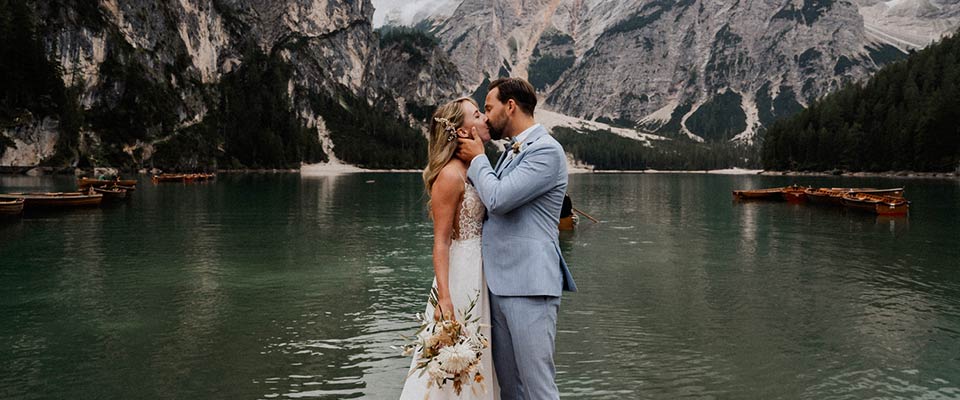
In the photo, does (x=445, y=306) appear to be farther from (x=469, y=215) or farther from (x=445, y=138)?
(x=445, y=138)

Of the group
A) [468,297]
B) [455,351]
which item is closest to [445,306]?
[468,297]

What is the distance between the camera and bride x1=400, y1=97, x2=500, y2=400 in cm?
503

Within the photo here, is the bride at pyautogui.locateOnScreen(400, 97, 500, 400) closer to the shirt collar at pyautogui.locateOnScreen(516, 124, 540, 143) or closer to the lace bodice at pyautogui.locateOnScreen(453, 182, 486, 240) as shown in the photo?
the lace bodice at pyautogui.locateOnScreen(453, 182, 486, 240)

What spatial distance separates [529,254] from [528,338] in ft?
2.06

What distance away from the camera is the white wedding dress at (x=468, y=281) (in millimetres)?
5023

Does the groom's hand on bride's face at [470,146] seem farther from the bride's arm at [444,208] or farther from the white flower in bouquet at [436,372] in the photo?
the white flower in bouquet at [436,372]

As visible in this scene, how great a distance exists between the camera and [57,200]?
1897 inches

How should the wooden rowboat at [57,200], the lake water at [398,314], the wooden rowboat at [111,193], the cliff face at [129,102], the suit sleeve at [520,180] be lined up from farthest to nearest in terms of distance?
the cliff face at [129,102] < the wooden rowboat at [111,193] < the wooden rowboat at [57,200] < the lake water at [398,314] < the suit sleeve at [520,180]

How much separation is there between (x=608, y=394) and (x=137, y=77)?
180 m

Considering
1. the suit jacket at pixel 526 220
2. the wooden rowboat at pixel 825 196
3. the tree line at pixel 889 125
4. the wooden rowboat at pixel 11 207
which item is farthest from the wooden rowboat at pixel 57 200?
the tree line at pixel 889 125

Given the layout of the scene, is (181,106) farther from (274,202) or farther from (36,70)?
Result: (274,202)

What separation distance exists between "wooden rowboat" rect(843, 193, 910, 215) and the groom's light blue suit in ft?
174

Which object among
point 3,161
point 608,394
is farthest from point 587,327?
point 3,161

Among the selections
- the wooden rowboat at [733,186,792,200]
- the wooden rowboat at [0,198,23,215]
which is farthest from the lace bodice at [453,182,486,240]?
the wooden rowboat at [733,186,792,200]
